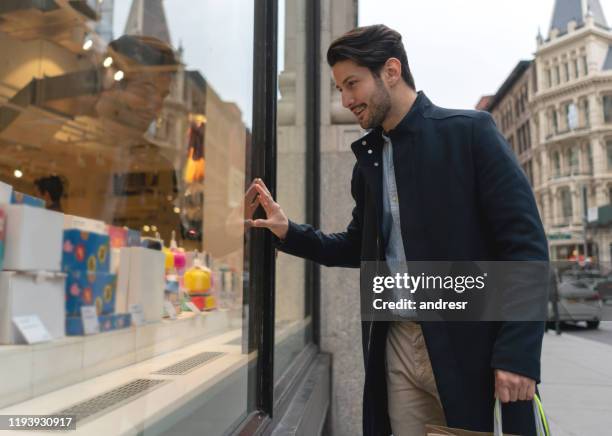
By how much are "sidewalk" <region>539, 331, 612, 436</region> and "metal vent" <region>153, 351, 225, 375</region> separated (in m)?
3.06

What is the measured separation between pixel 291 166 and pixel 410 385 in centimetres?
241

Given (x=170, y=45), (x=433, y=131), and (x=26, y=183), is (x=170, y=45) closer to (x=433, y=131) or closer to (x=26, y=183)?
(x=26, y=183)

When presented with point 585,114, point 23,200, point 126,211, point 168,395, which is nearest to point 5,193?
point 23,200

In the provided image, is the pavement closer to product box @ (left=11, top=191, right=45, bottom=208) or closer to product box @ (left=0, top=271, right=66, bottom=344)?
product box @ (left=0, top=271, right=66, bottom=344)

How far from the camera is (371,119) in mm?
1658

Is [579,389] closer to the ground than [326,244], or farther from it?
closer to the ground

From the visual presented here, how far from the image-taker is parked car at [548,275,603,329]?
291 inches

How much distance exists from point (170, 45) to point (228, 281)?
1.92m

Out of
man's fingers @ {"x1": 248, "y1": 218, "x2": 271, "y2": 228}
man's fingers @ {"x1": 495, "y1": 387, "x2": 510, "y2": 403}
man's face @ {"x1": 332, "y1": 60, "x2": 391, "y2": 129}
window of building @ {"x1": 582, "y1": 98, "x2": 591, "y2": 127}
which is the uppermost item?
window of building @ {"x1": 582, "y1": 98, "x2": 591, "y2": 127}

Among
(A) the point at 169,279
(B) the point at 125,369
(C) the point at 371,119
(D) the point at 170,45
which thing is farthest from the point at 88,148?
(C) the point at 371,119

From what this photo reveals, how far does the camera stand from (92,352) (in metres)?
1.79

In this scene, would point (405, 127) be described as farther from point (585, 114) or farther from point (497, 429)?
point (585, 114)

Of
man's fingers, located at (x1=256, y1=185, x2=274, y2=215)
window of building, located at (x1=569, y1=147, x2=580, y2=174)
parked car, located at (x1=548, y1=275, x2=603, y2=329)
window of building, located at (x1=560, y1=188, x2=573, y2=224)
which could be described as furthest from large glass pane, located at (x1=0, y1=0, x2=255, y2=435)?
window of building, located at (x1=560, y1=188, x2=573, y2=224)

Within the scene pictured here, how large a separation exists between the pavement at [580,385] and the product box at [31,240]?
3813 millimetres
